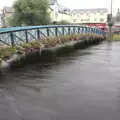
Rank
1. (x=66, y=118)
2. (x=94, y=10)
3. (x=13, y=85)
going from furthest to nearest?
(x=94, y=10) < (x=13, y=85) < (x=66, y=118)

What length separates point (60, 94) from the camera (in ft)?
37.5

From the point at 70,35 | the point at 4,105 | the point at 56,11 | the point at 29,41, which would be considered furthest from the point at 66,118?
the point at 56,11

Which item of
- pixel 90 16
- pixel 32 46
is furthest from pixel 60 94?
pixel 90 16

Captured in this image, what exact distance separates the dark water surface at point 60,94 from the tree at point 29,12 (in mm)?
41297

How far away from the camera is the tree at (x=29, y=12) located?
57.2 m

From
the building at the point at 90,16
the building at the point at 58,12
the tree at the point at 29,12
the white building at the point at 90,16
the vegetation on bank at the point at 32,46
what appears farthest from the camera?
the white building at the point at 90,16

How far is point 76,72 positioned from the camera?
16.0 meters

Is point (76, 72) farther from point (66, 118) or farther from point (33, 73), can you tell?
point (66, 118)

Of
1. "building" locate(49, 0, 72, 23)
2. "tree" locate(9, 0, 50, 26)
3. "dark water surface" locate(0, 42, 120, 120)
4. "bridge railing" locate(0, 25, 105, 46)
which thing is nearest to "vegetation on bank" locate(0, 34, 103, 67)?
"bridge railing" locate(0, 25, 105, 46)

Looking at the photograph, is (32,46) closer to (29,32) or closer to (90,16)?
(29,32)

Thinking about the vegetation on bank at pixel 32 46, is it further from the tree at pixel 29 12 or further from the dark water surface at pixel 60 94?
the tree at pixel 29 12

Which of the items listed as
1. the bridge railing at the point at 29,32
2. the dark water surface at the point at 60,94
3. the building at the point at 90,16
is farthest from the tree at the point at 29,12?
the building at the point at 90,16

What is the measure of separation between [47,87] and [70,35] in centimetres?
1875

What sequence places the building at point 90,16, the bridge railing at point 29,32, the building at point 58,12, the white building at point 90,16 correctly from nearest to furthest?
the bridge railing at point 29,32 → the building at point 58,12 → the building at point 90,16 → the white building at point 90,16
